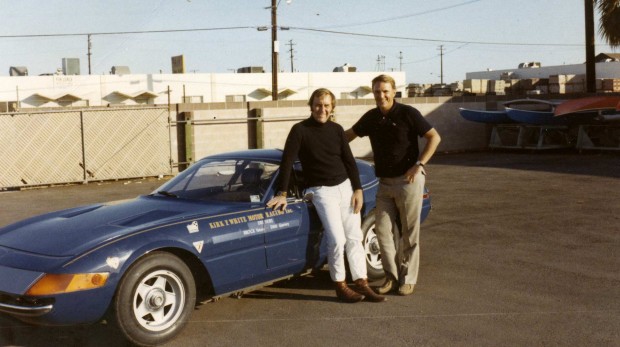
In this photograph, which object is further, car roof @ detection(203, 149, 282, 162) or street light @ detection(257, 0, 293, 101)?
street light @ detection(257, 0, 293, 101)

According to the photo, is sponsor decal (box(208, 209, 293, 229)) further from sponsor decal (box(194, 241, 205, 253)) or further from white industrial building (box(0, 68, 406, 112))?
white industrial building (box(0, 68, 406, 112))

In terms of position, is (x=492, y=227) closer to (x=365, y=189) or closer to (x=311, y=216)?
(x=365, y=189)

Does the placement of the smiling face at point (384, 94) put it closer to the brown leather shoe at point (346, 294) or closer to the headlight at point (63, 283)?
the brown leather shoe at point (346, 294)

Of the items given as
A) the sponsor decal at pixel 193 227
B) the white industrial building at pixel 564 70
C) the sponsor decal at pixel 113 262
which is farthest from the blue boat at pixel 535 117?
the white industrial building at pixel 564 70

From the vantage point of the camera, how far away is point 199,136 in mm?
19562

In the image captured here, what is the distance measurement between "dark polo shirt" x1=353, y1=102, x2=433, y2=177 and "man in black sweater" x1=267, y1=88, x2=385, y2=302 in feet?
1.15

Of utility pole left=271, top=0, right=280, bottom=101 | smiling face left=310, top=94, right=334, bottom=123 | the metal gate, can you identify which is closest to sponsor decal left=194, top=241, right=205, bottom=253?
smiling face left=310, top=94, right=334, bottom=123

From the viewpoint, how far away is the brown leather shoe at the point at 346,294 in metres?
5.75

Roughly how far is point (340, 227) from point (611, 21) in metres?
20.2

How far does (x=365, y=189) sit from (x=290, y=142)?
1233 mm

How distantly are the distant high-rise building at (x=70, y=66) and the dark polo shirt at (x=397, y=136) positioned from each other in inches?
2225

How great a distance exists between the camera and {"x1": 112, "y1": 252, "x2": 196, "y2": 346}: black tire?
459cm

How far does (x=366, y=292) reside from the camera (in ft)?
19.1

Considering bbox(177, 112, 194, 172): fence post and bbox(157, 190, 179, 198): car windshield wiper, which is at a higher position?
bbox(177, 112, 194, 172): fence post
